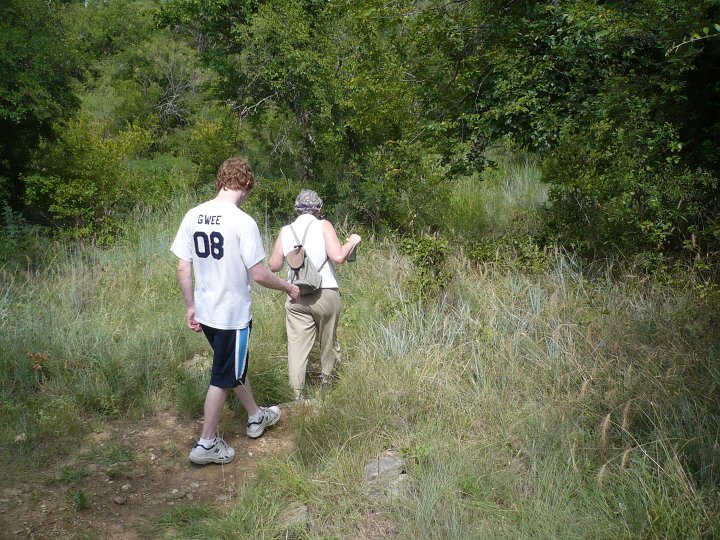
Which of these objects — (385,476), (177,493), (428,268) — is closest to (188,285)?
(177,493)

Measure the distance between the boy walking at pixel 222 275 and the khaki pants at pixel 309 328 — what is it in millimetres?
655

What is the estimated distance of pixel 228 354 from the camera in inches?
180

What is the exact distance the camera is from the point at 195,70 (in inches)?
904

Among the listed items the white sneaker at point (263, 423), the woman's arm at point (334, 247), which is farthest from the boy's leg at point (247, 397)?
the woman's arm at point (334, 247)

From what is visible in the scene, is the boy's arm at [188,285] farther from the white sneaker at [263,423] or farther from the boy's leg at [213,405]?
Answer: the white sneaker at [263,423]

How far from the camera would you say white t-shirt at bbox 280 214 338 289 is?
5320mm

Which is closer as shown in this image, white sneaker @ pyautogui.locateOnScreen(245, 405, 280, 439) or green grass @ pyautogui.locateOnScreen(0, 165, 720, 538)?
green grass @ pyautogui.locateOnScreen(0, 165, 720, 538)

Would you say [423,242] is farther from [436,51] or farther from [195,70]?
[195,70]

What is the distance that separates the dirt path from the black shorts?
0.58 meters

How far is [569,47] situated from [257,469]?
4890mm

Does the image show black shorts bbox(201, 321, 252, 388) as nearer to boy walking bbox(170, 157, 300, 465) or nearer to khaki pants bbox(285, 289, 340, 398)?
boy walking bbox(170, 157, 300, 465)

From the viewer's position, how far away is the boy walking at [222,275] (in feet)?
14.5

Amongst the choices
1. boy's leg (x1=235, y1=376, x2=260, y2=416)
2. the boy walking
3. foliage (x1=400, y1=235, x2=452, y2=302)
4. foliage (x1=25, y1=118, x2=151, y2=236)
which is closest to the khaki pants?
boy's leg (x1=235, y1=376, x2=260, y2=416)

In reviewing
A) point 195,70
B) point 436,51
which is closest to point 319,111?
point 436,51
